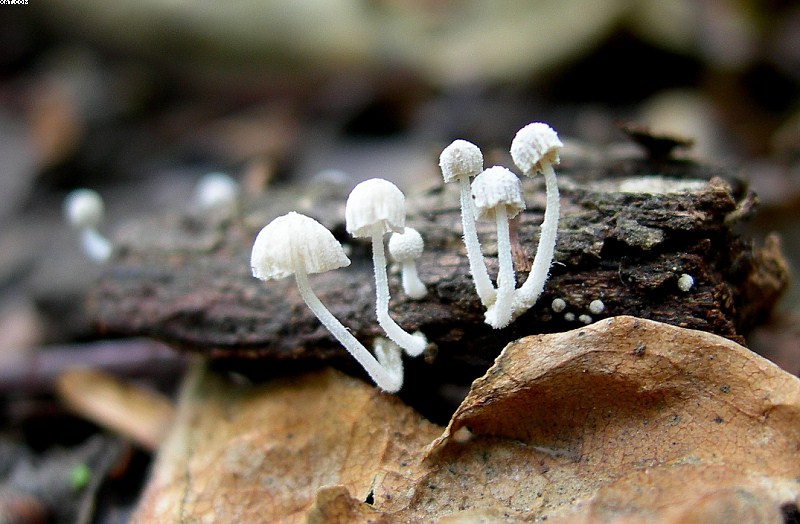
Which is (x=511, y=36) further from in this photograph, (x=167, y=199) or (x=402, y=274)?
(x=402, y=274)

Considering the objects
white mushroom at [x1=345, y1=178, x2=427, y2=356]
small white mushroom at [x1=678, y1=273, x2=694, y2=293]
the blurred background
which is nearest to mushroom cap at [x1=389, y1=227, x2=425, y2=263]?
white mushroom at [x1=345, y1=178, x2=427, y2=356]

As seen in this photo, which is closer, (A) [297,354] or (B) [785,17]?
(A) [297,354]

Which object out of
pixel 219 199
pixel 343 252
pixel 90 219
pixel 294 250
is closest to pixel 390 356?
pixel 343 252

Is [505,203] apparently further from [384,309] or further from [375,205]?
[384,309]

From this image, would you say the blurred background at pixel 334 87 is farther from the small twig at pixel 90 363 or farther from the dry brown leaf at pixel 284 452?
the dry brown leaf at pixel 284 452

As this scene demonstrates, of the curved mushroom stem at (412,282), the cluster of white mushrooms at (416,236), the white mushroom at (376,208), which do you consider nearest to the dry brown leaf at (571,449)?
the cluster of white mushrooms at (416,236)

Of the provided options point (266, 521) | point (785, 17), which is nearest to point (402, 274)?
point (266, 521)
